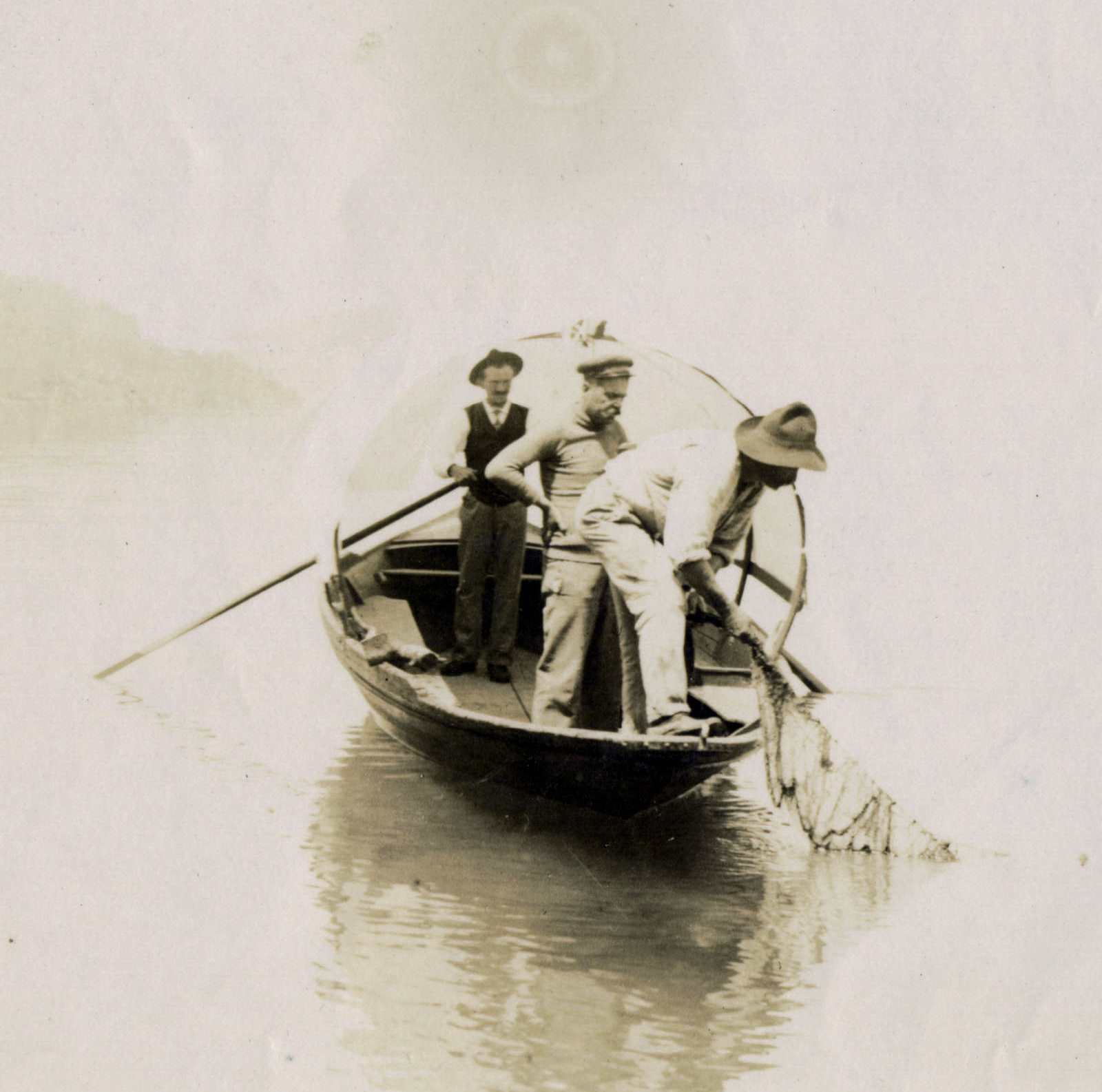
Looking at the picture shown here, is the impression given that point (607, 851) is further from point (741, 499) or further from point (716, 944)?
point (741, 499)

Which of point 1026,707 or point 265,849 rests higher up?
point 1026,707

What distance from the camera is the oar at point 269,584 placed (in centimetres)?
225

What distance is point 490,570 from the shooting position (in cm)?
258

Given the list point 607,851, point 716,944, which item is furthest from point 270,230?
point 716,944

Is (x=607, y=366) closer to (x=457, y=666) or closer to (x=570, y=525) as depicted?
(x=570, y=525)

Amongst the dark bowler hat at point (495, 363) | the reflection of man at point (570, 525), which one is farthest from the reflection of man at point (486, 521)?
the reflection of man at point (570, 525)

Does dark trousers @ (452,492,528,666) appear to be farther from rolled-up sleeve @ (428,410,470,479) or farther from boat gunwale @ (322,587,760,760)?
boat gunwale @ (322,587,760,760)

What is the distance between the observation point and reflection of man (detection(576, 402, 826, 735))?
207 cm

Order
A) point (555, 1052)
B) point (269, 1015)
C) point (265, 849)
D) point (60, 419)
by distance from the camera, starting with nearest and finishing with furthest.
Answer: point (555, 1052), point (269, 1015), point (265, 849), point (60, 419)

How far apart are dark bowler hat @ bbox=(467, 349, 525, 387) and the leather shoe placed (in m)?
0.60

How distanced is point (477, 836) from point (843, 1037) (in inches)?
26.6

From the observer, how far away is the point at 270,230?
2.18 meters

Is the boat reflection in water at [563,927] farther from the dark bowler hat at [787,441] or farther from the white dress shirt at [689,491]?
the dark bowler hat at [787,441]

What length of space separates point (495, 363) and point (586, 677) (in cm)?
59
